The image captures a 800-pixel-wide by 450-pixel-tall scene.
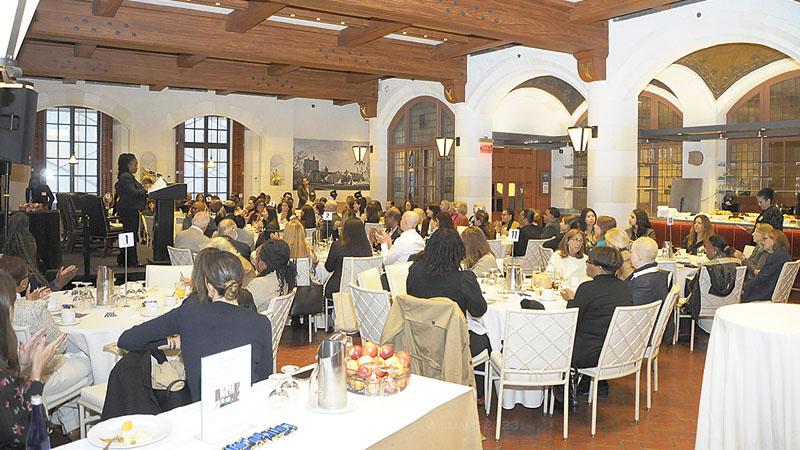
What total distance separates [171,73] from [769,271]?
39.1 feet

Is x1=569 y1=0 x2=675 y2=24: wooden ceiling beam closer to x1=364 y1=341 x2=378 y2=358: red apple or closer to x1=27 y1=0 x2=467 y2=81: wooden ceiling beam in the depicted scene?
x1=27 y1=0 x2=467 y2=81: wooden ceiling beam

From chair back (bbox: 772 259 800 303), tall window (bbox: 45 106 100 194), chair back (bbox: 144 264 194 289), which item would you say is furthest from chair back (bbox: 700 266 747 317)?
tall window (bbox: 45 106 100 194)

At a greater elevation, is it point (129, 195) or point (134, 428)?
point (129, 195)

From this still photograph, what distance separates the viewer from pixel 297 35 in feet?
36.4

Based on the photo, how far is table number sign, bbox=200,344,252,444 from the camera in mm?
2119

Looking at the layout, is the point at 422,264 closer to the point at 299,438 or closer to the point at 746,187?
the point at 299,438

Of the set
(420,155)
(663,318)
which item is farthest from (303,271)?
(420,155)

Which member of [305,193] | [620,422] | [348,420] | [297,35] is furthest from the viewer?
[305,193]

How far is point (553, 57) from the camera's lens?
11.7 m

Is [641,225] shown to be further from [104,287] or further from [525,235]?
[104,287]

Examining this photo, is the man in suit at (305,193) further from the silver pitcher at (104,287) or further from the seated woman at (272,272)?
the silver pitcher at (104,287)

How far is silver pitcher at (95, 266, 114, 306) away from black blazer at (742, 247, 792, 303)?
6146 millimetres

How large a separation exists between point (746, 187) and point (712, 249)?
8.87 m

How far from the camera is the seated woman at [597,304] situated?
4.51 m
